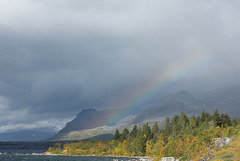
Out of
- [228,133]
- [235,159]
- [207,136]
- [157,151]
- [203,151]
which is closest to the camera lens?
[235,159]

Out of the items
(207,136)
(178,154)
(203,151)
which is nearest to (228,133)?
(207,136)

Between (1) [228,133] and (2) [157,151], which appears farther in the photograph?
(2) [157,151]

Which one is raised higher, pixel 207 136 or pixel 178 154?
pixel 207 136

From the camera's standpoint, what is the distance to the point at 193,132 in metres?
195

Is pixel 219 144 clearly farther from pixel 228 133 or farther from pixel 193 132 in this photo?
pixel 193 132

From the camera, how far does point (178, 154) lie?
156m

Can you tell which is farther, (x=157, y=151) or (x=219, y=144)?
(x=157, y=151)

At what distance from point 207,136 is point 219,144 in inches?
757

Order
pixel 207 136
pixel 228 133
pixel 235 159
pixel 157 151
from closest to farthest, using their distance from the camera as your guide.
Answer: pixel 235 159 → pixel 207 136 → pixel 228 133 → pixel 157 151

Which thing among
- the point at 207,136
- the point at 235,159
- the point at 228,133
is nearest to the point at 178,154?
the point at 207,136

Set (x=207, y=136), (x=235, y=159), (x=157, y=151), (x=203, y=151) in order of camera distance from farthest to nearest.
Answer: (x=157, y=151), (x=207, y=136), (x=203, y=151), (x=235, y=159)

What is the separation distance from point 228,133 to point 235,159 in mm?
92507

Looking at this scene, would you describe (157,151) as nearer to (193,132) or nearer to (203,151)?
(193,132)

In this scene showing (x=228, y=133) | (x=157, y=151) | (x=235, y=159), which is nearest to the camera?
(x=235, y=159)
